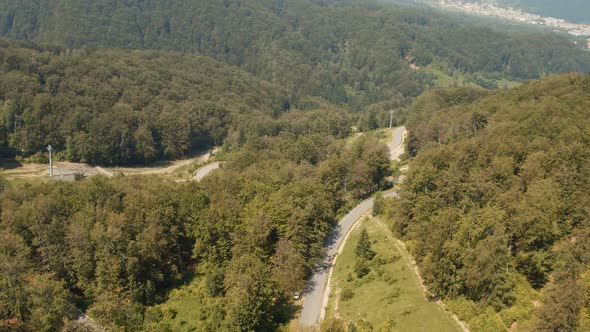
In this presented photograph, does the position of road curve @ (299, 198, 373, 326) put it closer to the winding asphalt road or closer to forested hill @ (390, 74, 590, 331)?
the winding asphalt road

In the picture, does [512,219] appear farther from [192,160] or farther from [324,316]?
[192,160]

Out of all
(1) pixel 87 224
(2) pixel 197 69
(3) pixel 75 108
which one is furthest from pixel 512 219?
(2) pixel 197 69

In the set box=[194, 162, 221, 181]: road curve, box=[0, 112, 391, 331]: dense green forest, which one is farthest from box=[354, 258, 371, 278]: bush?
box=[194, 162, 221, 181]: road curve

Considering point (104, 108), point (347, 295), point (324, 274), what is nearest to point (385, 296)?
point (347, 295)

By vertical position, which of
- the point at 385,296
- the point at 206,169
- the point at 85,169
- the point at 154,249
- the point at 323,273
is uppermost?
the point at 385,296

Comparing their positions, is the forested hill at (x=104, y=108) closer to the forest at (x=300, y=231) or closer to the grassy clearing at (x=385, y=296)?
the forest at (x=300, y=231)

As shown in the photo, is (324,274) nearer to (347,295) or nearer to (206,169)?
(347,295)
